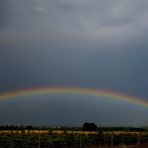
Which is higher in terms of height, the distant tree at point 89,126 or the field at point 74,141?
the distant tree at point 89,126

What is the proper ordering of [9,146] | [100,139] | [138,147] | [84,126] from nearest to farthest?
[138,147]
[9,146]
[100,139]
[84,126]

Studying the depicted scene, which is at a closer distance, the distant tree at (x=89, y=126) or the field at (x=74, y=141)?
the field at (x=74, y=141)

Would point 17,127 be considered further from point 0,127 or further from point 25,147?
point 25,147

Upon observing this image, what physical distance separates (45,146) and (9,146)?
4.12 metres

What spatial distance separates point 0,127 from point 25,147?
215ft

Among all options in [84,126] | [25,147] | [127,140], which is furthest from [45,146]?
[84,126]

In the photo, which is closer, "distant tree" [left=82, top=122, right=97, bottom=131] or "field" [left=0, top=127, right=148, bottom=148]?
"field" [left=0, top=127, right=148, bottom=148]

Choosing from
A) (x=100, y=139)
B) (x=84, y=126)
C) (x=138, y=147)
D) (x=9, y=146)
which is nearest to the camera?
(x=138, y=147)

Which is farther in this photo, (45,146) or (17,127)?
(17,127)

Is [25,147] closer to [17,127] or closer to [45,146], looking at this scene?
[45,146]

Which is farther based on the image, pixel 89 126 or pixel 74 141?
pixel 89 126

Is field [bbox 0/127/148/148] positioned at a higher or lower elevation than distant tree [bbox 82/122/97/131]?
lower

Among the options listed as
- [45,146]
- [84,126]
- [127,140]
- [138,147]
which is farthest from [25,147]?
[84,126]

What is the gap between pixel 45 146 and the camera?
144ft
